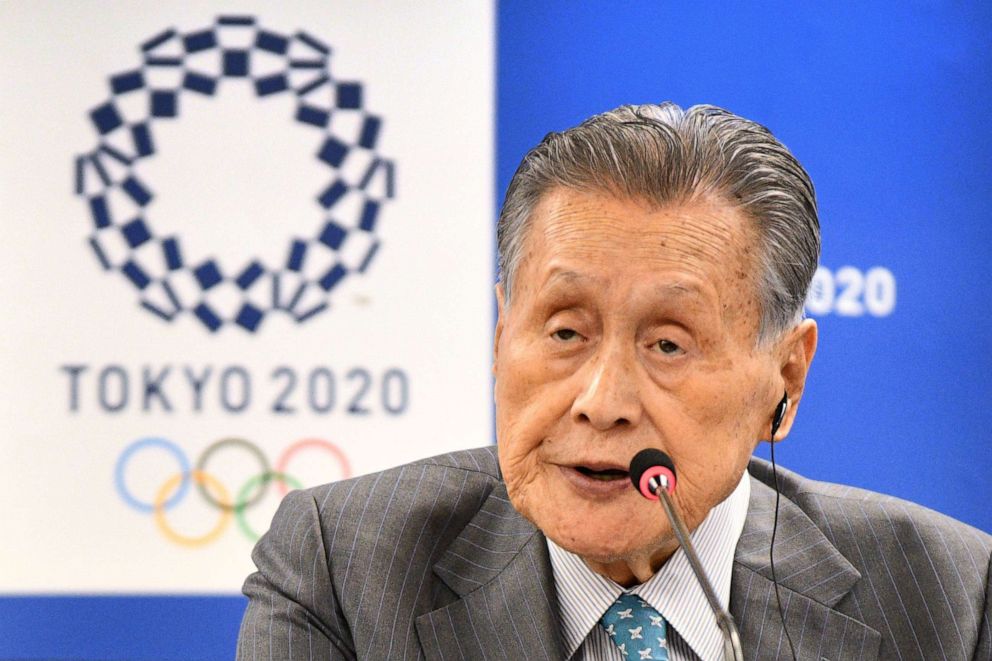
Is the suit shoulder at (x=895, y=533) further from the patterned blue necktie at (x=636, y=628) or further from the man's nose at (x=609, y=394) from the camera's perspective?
the man's nose at (x=609, y=394)

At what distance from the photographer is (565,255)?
1421 millimetres

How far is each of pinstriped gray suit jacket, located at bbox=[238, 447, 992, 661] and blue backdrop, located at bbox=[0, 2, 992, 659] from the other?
1.48 meters

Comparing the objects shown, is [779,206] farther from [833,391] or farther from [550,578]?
[833,391]

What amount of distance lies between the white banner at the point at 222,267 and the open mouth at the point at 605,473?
1760mm

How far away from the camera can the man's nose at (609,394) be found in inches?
53.0

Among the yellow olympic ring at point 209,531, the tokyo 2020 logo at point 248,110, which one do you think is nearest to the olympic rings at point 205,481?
the yellow olympic ring at point 209,531

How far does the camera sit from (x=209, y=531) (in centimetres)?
313

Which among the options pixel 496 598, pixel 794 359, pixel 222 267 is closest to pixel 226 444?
pixel 222 267

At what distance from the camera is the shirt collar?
154 centimetres

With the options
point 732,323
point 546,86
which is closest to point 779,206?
point 732,323

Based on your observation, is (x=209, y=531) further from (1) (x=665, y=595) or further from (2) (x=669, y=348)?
(2) (x=669, y=348)

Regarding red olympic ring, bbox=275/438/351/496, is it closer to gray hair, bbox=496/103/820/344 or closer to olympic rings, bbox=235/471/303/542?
olympic rings, bbox=235/471/303/542

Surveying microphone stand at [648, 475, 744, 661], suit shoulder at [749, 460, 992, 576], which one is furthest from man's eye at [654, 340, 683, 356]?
suit shoulder at [749, 460, 992, 576]

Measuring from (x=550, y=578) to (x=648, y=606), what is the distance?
5.4 inches
